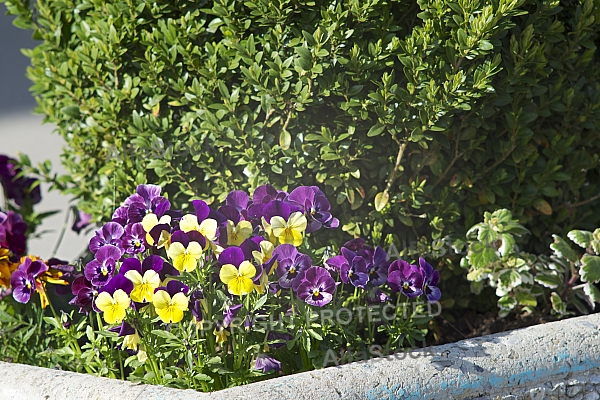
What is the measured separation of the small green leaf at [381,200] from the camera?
193 centimetres

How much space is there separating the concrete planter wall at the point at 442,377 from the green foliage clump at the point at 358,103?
1.57ft

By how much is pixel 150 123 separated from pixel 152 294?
0.70 m

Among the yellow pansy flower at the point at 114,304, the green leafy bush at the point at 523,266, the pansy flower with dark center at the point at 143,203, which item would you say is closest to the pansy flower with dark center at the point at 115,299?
the yellow pansy flower at the point at 114,304

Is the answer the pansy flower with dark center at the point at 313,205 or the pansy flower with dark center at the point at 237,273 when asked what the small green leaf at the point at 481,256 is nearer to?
the pansy flower with dark center at the point at 313,205

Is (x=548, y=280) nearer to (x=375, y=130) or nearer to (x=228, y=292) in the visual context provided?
(x=375, y=130)

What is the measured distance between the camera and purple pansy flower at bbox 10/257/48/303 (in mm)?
1877

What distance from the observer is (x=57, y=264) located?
1.95m

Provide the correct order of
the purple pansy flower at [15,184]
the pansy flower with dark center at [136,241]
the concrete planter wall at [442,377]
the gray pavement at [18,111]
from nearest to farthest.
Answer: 1. the concrete planter wall at [442,377]
2. the pansy flower with dark center at [136,241]
3. the purple pansy flower at [15,184]
4. the gray pavement at [18,111]

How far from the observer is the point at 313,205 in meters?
1.74

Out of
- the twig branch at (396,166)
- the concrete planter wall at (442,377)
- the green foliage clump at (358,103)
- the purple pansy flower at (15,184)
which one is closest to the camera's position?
the concrete planter wall at (442,377)

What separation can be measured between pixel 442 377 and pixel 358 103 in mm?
769

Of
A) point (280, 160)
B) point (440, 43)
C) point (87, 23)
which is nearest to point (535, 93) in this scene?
point (440, 43)

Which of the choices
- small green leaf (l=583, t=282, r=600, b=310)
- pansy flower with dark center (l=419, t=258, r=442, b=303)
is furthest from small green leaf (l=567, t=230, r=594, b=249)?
pansy flower with dark center (l=419, t=258, r=442, b=303)

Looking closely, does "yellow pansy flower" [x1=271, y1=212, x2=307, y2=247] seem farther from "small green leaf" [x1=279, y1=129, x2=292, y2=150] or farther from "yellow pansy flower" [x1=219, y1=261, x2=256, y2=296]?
"small green leaf" [x1=279, y1=129, x2=292, y2=150]
